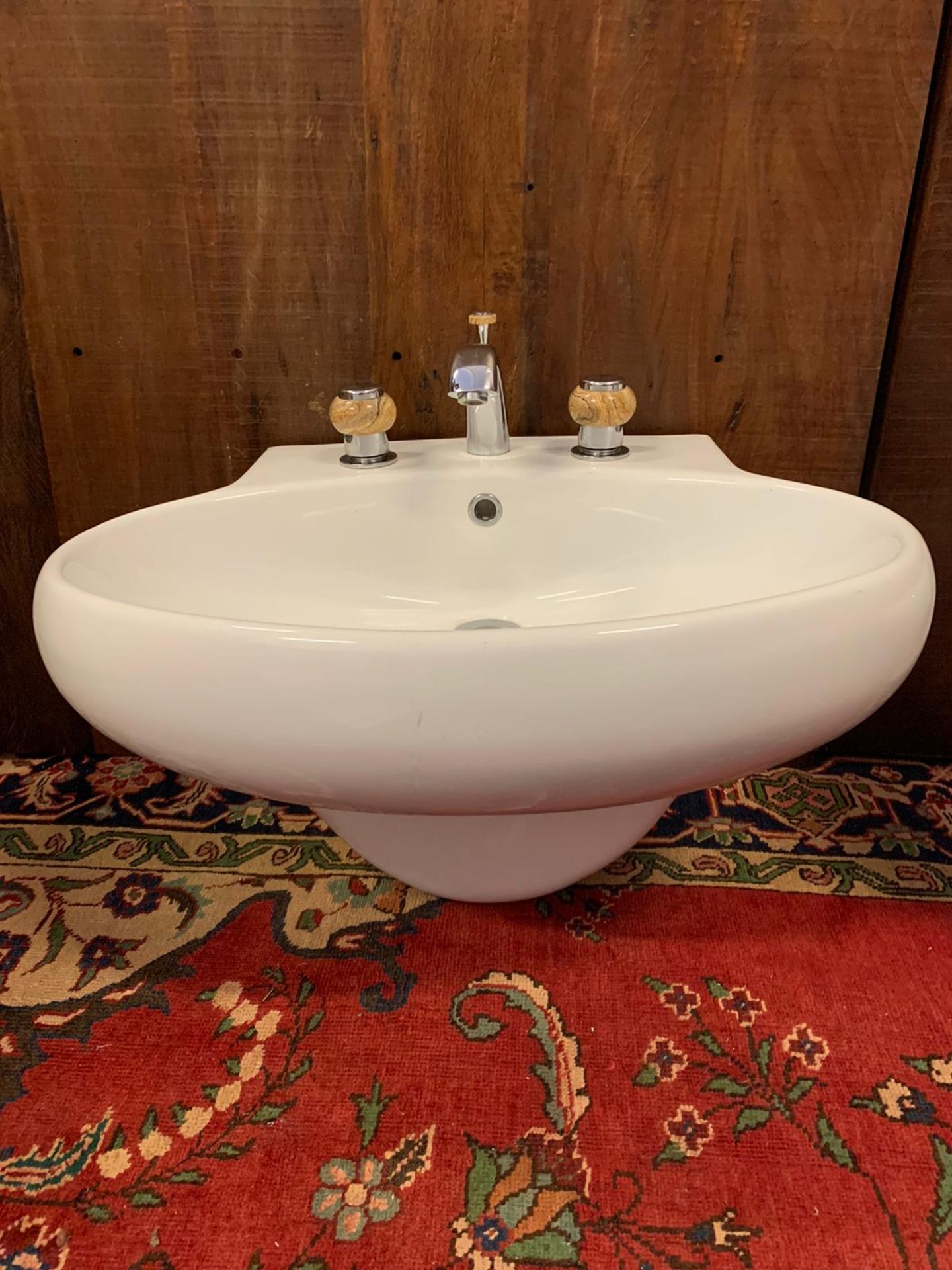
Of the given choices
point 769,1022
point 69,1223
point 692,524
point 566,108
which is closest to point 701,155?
point 566,108

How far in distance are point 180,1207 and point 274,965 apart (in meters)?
0.23

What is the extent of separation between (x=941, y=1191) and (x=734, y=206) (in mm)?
853

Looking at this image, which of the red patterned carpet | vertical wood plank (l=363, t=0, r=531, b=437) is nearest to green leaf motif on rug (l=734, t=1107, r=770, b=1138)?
the red patterned carpet

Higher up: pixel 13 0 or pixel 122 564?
pixel 13 0

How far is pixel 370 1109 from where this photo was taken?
27.7 inches

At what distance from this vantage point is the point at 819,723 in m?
0.50

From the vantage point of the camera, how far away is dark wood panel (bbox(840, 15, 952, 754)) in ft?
2.72

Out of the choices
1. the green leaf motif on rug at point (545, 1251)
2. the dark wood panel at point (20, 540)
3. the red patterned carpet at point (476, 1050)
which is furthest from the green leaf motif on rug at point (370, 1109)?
the dark wood panel at point (20, 540)

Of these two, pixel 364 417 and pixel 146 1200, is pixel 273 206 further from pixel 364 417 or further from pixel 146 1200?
pixel 146 1200

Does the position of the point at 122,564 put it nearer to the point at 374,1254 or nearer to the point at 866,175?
the point at 374,1254

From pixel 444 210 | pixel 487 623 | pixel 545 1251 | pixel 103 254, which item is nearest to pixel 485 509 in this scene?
pixel 487 623

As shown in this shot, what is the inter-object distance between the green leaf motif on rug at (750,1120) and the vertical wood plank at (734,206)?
628 mm

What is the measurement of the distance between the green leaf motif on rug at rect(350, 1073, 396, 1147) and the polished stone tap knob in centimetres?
58

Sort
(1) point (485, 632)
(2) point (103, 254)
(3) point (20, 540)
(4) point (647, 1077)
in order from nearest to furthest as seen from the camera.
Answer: (1) point (485, 632)
(4) point (647, 1077)
(2) point (103, 254)
(3) point (20, 540)
